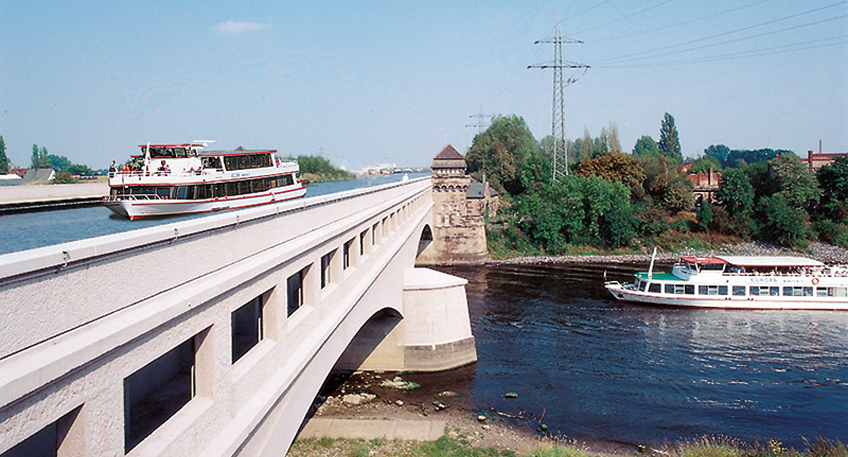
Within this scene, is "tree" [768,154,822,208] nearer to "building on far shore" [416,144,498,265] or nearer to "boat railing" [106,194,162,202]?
"building on far shore" [416,144,498,265]

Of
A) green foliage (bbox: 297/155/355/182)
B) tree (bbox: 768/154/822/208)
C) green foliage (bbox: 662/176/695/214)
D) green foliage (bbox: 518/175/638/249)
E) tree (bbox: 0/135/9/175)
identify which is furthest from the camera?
green foliage (bbox: 662/176/695/214)

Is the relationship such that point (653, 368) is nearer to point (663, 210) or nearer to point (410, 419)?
point (410, 419)

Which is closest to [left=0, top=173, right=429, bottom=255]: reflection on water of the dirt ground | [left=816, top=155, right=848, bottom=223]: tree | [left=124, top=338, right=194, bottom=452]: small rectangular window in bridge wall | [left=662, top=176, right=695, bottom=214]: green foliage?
[left=124, top=338, right=194, bottom=452]: small rectangular window in bridge wall

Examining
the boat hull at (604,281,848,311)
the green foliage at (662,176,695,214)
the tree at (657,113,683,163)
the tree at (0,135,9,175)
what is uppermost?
the tree at (657,113,683,163)

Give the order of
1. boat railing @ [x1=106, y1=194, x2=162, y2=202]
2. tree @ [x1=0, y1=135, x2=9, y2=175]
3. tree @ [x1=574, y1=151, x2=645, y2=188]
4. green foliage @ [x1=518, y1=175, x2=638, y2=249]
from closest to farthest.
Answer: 1. boat railing @ [x1=106, y1=194, x2=162, y2=202]
2. tree @ [x1=0, y1=135, x2=9, y2=175]
3. green foliage @ [x1=518, y1=175, x2=638, y2=249]
4. tree @ [x1=574, y1=151, x2=645, y2=188]

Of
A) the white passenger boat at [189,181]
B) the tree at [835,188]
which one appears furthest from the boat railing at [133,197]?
the tree at [835,188]

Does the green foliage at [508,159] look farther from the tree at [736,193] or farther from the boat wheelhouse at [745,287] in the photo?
the boat wheelhouse at [745,287]

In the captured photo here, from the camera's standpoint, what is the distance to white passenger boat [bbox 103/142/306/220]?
1062cm

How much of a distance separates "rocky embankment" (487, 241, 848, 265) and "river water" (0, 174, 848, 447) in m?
18.3

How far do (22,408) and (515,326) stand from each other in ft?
109

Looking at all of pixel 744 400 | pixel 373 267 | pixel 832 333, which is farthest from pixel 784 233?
pixel 373 267

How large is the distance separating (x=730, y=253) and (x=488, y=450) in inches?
2250

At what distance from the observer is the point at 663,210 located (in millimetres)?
71812

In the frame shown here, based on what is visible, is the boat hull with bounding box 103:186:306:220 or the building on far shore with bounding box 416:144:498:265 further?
the building on far shore with bounding box 416:144:498:265
